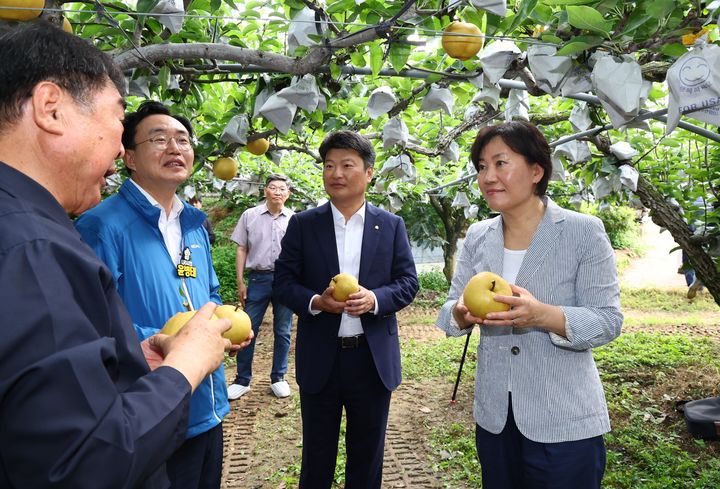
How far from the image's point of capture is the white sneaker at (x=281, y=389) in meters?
5.54

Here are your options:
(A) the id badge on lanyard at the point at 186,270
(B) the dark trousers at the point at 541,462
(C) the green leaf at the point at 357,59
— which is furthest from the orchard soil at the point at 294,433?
(C) the green leaf at the point at 357,59

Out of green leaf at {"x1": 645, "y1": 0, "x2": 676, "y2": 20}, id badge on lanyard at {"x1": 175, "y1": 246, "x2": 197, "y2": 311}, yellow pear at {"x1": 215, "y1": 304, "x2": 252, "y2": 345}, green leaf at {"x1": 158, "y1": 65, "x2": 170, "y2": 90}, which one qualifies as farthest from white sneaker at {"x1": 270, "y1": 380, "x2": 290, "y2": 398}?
green leaf at {"x1": 645, "y1": 0, "x2": 676, "y2": 20}

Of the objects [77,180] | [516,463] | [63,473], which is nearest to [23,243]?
[77,180]

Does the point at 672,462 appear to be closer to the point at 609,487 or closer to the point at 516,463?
the point at 609,487

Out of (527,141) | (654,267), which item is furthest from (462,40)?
(654,267)

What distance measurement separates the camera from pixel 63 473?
33.4 inches

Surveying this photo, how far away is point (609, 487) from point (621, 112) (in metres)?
2.79

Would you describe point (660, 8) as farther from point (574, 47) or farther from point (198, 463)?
point (198, 463)

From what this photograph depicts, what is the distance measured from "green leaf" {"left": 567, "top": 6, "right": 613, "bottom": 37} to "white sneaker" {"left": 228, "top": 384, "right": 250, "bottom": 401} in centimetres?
472

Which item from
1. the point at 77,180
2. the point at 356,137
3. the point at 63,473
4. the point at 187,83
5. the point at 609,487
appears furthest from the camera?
the point at 609,487

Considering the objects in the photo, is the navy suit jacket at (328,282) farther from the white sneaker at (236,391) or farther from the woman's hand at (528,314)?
the white sneaker at (236,391)

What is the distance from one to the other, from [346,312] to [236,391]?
324cm

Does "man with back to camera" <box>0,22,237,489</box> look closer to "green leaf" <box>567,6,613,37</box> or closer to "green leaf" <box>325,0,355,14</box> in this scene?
"green leaf" <box>325,0,355,14</box>

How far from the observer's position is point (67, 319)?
0.90 m
